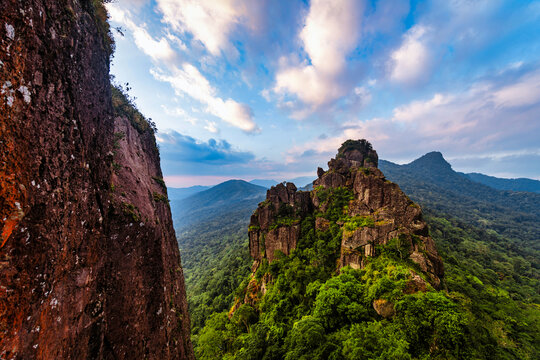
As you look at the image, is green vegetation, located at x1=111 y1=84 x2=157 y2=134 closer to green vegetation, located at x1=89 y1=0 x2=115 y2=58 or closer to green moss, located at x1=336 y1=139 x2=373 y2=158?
green vegetation, located at x1=89 y1=0 x2=115 y2=58

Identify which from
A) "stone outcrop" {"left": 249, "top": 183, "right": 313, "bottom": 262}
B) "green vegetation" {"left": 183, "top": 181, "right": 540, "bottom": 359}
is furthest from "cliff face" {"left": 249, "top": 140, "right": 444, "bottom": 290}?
"green vegetation" {"left": 183, "top": 181, "right": 540, "bottom": 359}

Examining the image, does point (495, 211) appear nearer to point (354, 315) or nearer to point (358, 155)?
point (358, 155)

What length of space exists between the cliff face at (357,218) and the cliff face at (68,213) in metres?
19.8

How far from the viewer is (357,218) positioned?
25531 millimetres

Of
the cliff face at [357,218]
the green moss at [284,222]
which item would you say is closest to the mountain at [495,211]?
the cliff face at [357,218]

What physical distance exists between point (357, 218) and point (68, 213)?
27.9m

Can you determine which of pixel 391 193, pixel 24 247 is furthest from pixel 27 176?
pixel 391 193

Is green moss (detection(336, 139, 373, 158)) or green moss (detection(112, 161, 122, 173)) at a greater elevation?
green moss (detection(336, 139, 373, 158))

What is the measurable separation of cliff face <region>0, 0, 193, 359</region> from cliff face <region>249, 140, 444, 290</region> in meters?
19.8

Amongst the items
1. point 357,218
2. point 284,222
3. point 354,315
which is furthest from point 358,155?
point 354,315

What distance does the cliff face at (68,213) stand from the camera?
375cm

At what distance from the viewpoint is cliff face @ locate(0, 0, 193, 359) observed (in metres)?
3.75

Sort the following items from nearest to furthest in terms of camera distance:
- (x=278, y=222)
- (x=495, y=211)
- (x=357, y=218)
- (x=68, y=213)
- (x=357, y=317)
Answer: (x=68, y=213) → (x=357, y=317) → (x=357, y=218) → (x=278, y=222) → (x=495, y=211)

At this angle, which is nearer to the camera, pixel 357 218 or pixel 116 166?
pixel 116 166
